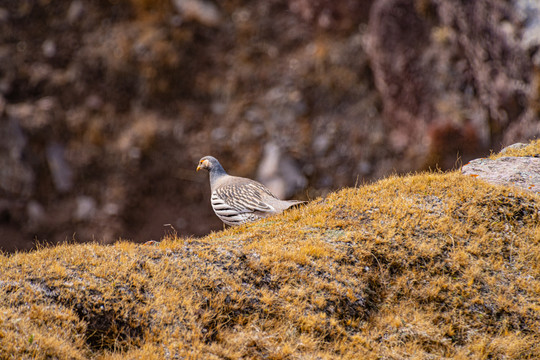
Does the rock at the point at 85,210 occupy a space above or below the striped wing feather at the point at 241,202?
below

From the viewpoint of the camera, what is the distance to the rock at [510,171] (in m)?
12.2

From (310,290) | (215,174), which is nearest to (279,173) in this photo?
(215,174)

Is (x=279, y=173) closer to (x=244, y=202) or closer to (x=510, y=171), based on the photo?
(x=244, y=202)

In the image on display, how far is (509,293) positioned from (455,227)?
5.62ft

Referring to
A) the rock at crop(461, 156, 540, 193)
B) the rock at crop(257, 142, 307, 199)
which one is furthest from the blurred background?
the rock at crop(461, 156, 540, 193)

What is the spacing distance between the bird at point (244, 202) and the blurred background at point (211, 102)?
14553 millimetres

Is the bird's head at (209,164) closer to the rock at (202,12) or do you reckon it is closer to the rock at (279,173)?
the rock at (279,173)

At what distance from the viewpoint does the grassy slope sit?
7406 mm

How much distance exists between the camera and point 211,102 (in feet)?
116

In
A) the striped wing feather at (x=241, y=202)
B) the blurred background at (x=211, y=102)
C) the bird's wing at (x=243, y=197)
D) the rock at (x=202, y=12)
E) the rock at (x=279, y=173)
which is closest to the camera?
the striped wing feather at (x=241, y=202)

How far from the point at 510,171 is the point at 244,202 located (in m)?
6.97

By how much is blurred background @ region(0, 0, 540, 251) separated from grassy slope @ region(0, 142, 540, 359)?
18305mm

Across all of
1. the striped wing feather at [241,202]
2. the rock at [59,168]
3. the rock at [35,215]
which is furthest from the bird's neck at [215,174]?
the rock at [35,215]

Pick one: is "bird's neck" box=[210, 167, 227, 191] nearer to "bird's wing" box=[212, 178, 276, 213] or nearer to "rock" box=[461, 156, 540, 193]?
"bird's wing" box=[212, 178, 276, 213]
